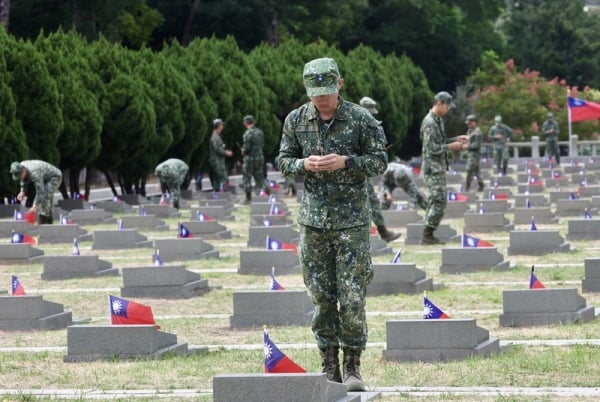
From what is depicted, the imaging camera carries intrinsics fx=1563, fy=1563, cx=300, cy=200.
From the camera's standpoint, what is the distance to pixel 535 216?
92.6 feet

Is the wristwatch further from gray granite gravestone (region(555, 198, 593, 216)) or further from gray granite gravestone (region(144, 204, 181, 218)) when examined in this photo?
gray granite gravestone (region(144, 204, 181, 218))

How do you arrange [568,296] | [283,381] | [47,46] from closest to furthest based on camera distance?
[283,381] < [568,296] < [47,46]

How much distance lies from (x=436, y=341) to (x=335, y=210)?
2.36 meters

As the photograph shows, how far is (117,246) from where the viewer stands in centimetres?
2459

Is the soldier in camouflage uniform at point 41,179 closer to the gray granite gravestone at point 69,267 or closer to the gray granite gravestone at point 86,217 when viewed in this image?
the gray granite gravestone at point 86,217

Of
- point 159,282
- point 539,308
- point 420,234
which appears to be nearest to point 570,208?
A: point 420,234

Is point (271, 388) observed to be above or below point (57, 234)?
below

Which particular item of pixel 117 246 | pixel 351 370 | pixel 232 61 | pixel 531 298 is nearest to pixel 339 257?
pixel 351 370

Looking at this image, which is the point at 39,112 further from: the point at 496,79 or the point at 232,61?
the point at 496,79

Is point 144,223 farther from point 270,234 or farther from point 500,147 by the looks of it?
point 500,147

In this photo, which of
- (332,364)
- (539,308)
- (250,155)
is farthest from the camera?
(250,155)

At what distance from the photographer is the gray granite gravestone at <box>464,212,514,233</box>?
86.7 feet

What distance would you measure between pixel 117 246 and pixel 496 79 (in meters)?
55.0

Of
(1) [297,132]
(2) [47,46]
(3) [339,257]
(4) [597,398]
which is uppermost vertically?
(2) [47,46]
